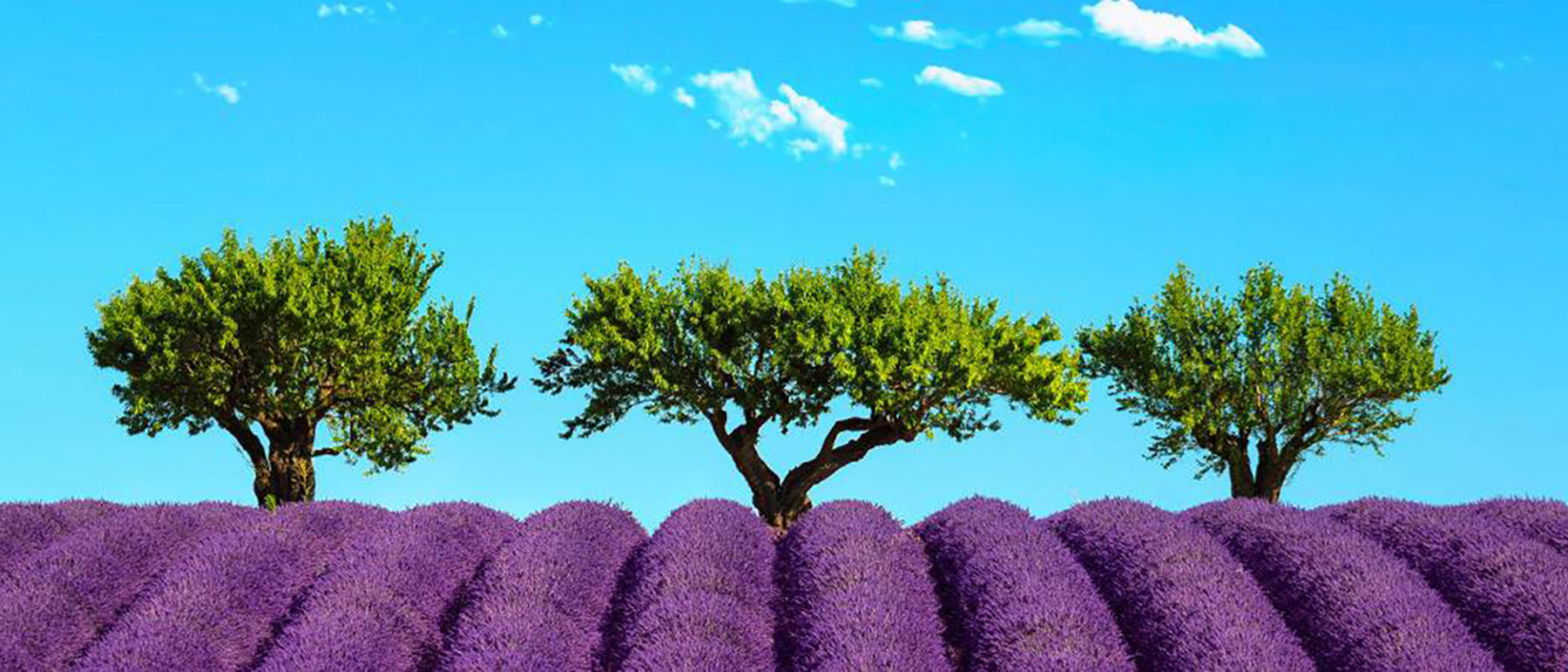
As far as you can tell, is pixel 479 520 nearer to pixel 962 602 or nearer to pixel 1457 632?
pixel 962 602

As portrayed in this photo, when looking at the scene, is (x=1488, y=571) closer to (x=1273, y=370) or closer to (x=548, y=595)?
(x=548, y=595)

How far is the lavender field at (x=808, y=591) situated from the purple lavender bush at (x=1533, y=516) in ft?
0.15

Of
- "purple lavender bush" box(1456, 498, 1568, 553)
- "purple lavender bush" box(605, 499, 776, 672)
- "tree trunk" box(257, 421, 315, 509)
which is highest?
"tree trunk" box(257, 421, 315, 509)

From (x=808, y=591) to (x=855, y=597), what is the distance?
62cm

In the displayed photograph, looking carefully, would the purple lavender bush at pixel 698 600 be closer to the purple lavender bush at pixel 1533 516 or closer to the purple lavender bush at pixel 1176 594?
the purple lavender bush at pixel 1176 594

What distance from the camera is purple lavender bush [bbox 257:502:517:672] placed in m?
12.3

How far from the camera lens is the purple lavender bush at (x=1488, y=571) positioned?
40.0 feet

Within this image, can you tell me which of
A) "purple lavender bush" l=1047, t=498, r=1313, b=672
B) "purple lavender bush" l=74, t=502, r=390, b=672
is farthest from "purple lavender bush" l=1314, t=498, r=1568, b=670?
"purple lavender bush" l=74, t=502, r=390, b=672

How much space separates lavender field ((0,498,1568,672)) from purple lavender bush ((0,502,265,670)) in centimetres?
3

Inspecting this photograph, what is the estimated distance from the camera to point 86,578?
46.5 ft

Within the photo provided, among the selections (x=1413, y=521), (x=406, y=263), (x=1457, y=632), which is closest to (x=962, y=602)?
(x=1457, y=632)

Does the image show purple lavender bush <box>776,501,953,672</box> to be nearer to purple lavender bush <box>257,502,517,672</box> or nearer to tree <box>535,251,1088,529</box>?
purple lavender bush <box>257,502,517,672</box>

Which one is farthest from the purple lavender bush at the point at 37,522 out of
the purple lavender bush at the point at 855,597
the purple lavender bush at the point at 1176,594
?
the purple lavender bush at the point at 1176,594

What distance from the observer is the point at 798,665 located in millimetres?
12109
